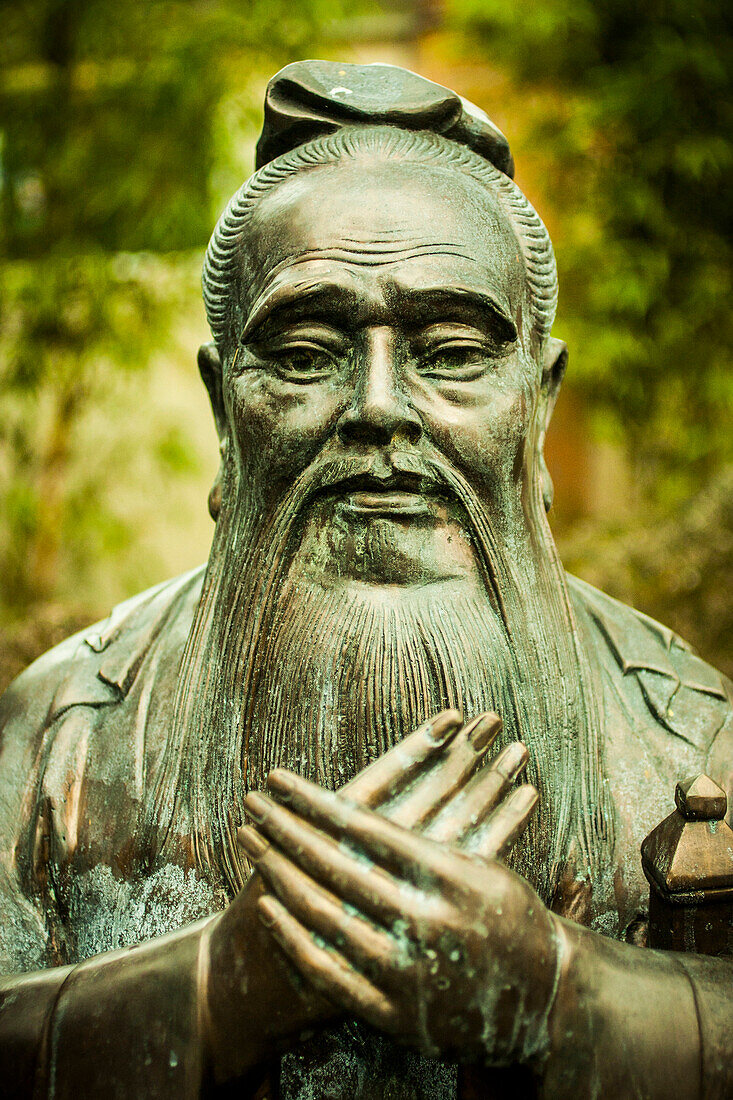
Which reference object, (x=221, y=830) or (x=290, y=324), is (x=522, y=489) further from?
(x=221, y=830)

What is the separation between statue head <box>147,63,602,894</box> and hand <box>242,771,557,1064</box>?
370 mm

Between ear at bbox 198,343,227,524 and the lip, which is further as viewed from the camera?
ear at bbox 198,343,227,524

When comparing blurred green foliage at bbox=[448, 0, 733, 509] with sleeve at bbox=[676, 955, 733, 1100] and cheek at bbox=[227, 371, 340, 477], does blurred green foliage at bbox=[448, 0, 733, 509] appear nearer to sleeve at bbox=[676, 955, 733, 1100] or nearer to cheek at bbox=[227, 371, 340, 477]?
cheek at bbox=[227, 371, 340, 477]

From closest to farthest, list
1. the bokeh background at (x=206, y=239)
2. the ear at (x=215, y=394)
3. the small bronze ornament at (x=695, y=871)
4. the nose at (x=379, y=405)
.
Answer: the small bronze ornament at (x=695, y=871) < the nose at (x=379, y=405) < the ear at (x=215, y=394) < the bokeh background at (x=206, y=239)

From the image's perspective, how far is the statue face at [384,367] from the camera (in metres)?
1.74

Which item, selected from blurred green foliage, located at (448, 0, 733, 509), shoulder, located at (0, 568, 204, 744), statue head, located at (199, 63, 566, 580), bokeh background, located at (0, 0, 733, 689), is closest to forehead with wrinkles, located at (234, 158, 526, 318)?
statue head, located at (199, 63, 566, 580)

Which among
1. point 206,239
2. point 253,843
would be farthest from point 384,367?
point 206,239

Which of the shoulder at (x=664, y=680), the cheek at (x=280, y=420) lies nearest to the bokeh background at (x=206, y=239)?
the shoulder at (x=664, y=680)

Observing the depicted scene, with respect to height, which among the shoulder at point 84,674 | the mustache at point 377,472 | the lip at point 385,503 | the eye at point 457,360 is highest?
the eye at point 457,360

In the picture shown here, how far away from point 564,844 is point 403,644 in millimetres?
502

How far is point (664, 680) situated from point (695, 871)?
61cm

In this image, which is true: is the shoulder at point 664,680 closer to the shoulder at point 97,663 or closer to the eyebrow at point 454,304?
the eyebrow at point 454,304

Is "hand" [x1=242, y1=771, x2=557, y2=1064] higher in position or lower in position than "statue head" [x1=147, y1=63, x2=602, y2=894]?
lower

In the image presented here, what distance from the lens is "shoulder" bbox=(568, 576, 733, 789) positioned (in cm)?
198
